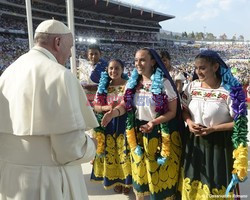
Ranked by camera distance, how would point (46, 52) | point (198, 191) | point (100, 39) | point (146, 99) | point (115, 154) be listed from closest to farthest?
1. point (46, 52)
2. point (198, 191)
3. point (146, 99)
4. point (115, 154)
5. point (100, 39)

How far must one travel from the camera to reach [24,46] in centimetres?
2995

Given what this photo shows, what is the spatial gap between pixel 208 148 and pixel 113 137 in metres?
1.18

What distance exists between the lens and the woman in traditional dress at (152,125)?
8.82 ft

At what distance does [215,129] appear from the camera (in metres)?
2.35

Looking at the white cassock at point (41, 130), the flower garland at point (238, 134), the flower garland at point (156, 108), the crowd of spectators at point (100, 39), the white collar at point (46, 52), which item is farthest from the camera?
the crowd of spectators at point (100, 39)

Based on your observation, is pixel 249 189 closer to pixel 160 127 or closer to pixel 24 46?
pixel 160 127

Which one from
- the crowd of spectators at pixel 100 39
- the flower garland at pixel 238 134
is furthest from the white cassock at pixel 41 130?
the crowd of spectators at pixel 100 39

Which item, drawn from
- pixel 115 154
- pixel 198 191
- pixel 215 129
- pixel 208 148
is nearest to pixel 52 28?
pixel 215 129

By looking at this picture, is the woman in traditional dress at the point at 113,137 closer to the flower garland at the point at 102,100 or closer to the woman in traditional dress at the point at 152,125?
the flower garland at the point at 102,100

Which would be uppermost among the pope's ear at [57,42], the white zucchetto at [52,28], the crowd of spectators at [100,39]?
the crowd of spectators at [100,39]

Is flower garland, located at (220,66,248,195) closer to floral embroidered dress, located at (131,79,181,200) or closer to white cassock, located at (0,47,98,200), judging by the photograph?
floral embroidered dress, located at (131,79,181,200)

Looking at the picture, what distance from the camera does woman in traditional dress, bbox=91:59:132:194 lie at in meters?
3.19

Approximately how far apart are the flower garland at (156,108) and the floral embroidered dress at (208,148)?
0.22m

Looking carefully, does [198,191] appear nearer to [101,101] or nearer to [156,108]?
[156,108]
